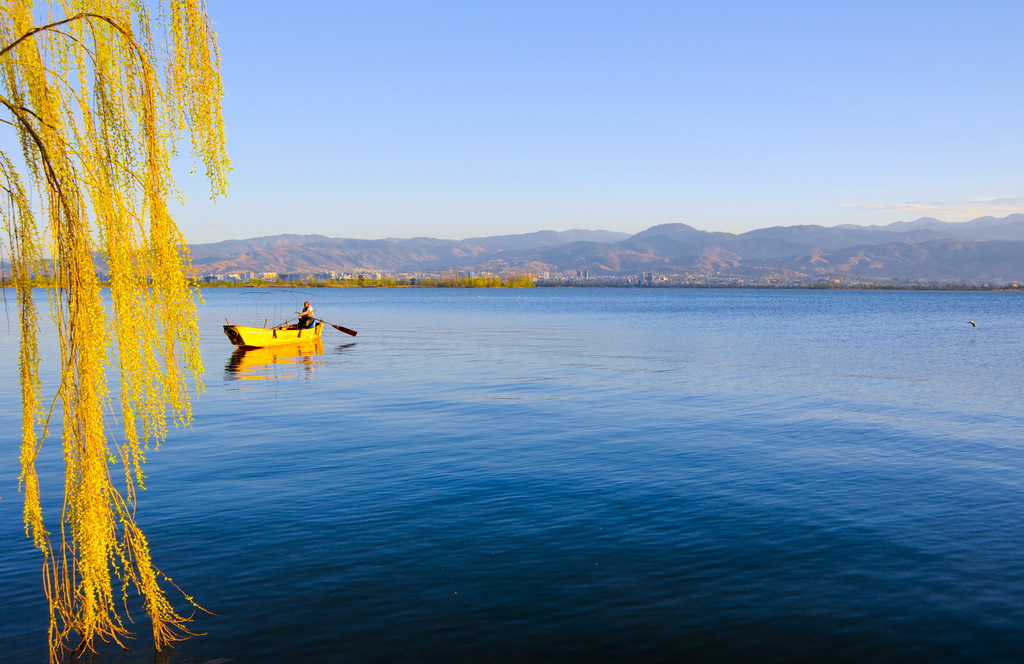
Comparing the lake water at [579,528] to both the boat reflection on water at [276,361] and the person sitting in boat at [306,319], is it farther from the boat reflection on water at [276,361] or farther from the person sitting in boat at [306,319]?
the person sitting in boat at [306,319]

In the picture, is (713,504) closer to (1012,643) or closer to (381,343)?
(1012,643)

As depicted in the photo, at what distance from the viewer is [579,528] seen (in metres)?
14.2

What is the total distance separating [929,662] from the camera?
9.59 meters

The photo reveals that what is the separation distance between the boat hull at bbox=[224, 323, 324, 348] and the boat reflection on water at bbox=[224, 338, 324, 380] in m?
0.53

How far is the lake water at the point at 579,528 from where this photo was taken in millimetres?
10172

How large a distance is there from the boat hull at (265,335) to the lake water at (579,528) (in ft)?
61.9

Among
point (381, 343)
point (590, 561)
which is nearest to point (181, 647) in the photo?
point (590, 561)

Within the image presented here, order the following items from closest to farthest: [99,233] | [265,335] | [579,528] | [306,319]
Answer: [99,233] < [579,528] < [265,335] < [306,319]

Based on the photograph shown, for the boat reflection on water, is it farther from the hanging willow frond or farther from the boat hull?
the hanging willow frond

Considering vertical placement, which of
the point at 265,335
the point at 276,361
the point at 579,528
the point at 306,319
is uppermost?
the point at 306,319

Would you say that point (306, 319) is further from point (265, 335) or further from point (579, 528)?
point (579, 528)

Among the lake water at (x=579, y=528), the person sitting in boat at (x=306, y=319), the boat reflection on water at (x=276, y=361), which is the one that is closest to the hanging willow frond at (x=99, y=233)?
the lake water at (x=579, y=528)

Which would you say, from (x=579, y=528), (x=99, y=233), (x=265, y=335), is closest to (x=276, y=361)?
(x=265, y=335)

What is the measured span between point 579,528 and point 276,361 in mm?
35328
